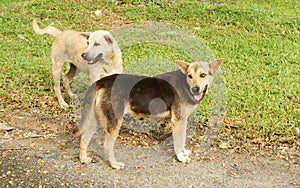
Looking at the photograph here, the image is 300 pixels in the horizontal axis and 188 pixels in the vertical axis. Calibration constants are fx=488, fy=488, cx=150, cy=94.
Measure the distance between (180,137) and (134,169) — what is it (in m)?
0.66

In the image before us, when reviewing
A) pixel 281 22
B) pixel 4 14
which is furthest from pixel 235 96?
pixel 4 14

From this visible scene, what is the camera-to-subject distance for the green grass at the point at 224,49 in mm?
6966

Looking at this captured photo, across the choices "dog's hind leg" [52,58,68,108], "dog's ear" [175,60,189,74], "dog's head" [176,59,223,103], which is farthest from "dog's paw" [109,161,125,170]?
"dog's hind leg" [52,58,68,108]

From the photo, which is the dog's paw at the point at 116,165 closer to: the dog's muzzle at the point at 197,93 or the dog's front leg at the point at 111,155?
the dog's front leg at the point at 111,155

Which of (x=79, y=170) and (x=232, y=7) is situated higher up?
(x=232, y=7)

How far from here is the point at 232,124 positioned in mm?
6660

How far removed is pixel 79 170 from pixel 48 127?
1.40 metres

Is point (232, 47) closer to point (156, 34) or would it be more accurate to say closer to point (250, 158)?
point (156, 34)

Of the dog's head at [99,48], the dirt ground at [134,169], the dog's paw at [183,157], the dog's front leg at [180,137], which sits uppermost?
the dog's head at [99,48]

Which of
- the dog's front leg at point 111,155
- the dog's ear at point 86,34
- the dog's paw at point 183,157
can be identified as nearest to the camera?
the dog's front leg at point 111,155

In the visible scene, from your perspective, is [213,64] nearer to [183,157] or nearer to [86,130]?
[183,157]

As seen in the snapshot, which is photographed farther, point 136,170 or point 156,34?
point 156,34

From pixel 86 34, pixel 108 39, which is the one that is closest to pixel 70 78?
pixel 86 34

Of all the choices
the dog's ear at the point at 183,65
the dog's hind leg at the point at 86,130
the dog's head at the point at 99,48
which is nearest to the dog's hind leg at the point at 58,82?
the dog's head at the point at 99,48
